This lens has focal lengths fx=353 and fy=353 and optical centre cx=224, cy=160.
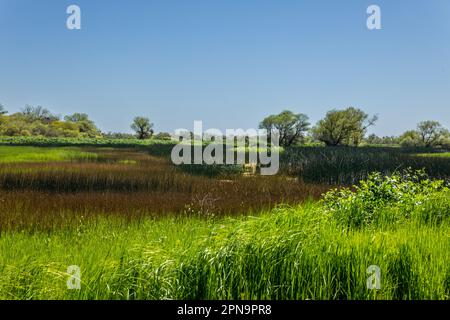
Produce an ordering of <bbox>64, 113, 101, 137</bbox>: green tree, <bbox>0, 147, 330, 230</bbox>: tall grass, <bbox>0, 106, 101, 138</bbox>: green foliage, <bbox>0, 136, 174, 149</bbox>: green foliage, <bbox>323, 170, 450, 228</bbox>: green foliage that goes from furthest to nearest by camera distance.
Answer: <bbox>64, 113, 101, 137</bbox>: green tree < <bbox>0, 106, 101, 138</bbox>: green foliage < <bbox>0, 136, 174, 149</bbox>: green foliage < <bbox>0, 147, 330, 230</bbox>: tall grass < <bbox>323, 170, 450, 228</bbox>: green foliage

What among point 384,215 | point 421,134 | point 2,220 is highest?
point 421,134

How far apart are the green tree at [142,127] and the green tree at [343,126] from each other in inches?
1929

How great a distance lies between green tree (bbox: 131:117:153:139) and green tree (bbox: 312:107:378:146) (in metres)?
49.0

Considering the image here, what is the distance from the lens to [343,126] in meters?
70.0

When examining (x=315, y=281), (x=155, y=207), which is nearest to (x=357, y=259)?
(x=315, y=281)

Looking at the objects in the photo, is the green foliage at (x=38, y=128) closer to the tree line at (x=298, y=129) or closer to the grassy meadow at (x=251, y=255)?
the tree line at (x=298, y=129)

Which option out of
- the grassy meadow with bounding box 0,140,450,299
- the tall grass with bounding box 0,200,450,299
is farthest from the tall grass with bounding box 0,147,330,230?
the tall grass with bounding box 0,200,450,299

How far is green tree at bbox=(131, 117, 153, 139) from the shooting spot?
9812 centimetres

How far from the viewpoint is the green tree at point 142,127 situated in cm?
9812

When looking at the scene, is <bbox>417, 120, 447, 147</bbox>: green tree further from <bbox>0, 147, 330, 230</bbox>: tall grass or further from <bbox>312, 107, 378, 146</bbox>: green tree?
<bbox>0, 147, 330, 230</bbox>: tall grass

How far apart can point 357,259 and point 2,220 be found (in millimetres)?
7673

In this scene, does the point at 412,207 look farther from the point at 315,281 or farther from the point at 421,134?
the point at 421,134

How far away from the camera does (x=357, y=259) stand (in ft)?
13.4
